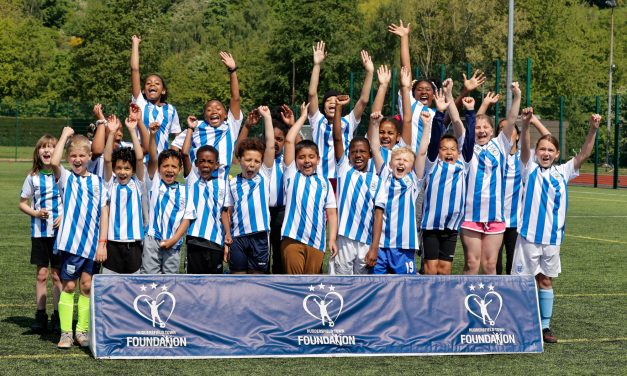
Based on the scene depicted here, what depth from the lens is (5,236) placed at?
51.8 feet

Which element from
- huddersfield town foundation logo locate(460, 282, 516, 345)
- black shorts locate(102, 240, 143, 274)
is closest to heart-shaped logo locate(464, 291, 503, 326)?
huddersfield town foundation logo locate(460, 282, 516, 345)

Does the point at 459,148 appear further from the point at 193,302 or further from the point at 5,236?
the point at 5,236

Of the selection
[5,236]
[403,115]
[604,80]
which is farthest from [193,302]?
[604,80]

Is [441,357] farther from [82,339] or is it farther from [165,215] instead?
[82,339]

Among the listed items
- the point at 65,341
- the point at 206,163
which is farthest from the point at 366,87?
the point at 65,341

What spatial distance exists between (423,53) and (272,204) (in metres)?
63.1

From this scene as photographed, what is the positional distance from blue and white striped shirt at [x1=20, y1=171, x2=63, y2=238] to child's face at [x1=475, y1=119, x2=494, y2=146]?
141 inches

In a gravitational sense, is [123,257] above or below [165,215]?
below

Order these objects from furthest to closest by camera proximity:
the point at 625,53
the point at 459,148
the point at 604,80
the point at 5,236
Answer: the point at 625,53 → the point at 604,80 → the point at 5,236 → the point at 459,148

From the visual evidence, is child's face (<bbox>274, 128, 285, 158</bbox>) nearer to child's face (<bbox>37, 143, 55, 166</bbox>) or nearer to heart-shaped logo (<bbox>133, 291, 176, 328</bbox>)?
child's face (<bbox>37, 143, 55, 166</bbox>)

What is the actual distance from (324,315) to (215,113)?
2823 mm

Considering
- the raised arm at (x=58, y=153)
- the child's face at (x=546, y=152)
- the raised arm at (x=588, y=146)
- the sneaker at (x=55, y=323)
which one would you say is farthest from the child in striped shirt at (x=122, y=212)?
the raised arm at (x=588, y=146)

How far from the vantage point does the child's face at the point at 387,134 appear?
30.4 feet

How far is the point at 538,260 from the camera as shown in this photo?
858 cm
